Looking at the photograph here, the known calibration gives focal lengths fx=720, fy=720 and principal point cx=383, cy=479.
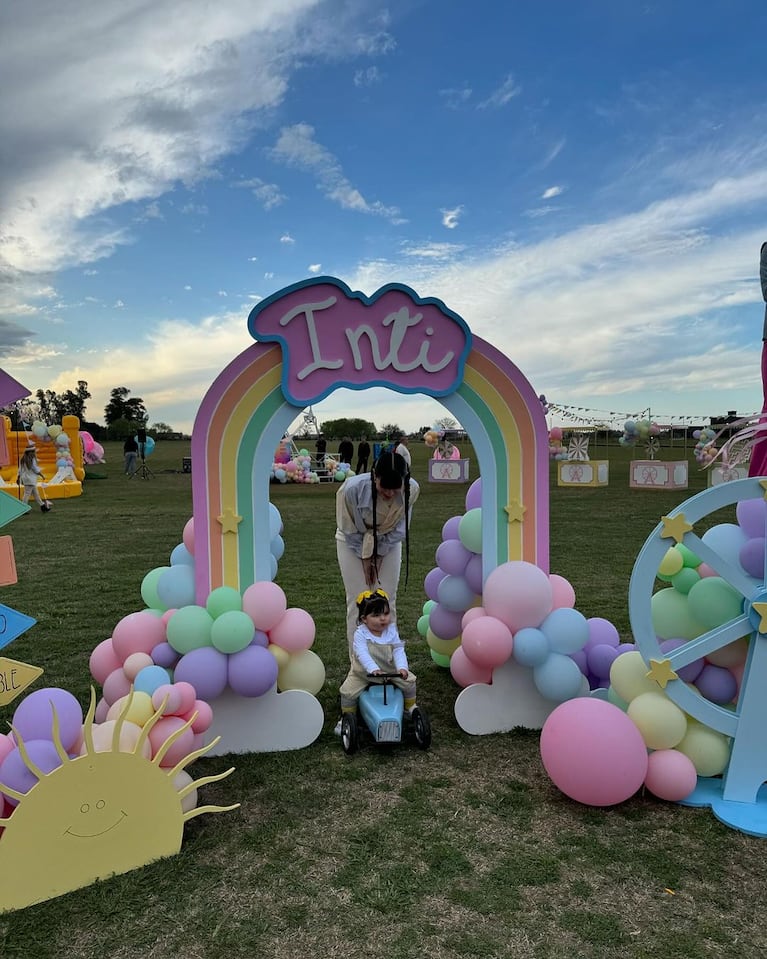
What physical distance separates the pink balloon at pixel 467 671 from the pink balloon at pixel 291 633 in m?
1.00

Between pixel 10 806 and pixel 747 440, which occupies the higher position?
pixel 747 440

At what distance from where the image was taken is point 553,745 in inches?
132

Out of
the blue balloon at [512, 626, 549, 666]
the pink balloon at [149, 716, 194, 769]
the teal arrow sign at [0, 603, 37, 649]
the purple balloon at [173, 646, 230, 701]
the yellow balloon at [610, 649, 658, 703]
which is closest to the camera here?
the teal arrow sign at [0, 603, 37, 649]

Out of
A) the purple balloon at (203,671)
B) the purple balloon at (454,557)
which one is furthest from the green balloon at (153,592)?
the purple balloon at (454,557)

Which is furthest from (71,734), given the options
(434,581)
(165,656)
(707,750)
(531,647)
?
(707,750)

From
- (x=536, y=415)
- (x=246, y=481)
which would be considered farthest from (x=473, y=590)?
(x=246, y=481)

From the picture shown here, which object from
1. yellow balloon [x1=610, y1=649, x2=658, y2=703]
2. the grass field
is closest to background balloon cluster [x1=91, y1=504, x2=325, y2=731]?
the grass field

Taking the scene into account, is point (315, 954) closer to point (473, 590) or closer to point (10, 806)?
point (10, 806)

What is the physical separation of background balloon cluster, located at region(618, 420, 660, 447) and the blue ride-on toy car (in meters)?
19.8

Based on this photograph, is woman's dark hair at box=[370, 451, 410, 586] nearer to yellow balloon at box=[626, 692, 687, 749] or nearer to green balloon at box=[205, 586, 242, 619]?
green balloon at box=[205, 586, 242, 619]

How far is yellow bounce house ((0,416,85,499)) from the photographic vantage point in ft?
59.0

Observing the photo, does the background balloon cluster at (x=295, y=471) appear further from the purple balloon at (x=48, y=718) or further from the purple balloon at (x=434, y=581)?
the purple balloon at (x=48, y=718)

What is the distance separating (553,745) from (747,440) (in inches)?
74.4

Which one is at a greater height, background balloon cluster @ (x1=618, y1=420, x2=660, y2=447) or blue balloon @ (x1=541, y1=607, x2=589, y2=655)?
background balloon cluster @ (x1=618, y1=420, x2=660, y2=447)
